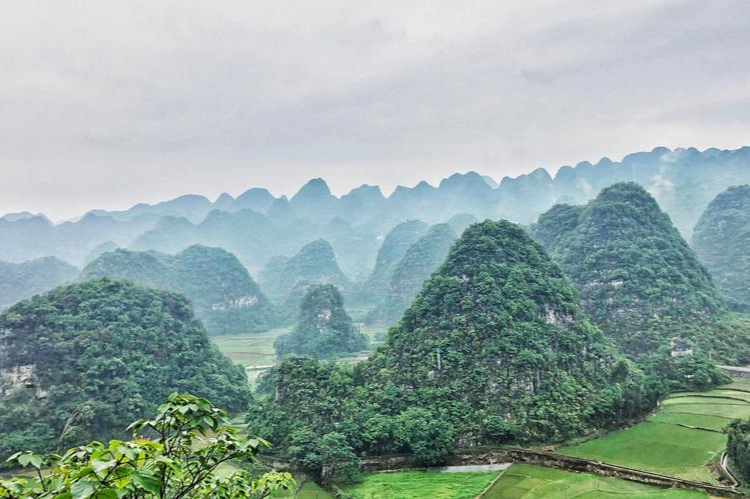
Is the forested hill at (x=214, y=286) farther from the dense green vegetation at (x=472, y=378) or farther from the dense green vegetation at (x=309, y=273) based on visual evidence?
the dense green vegetation at (x=472, y=378)

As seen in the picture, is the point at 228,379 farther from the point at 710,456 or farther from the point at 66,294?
the point at 710,456

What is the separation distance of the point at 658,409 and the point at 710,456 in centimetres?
677

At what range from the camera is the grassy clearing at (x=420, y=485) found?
19906 millimetres

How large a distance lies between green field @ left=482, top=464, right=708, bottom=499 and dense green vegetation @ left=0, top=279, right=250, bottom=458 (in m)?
22.3

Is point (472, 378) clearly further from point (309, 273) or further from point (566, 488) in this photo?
point (309, 273)

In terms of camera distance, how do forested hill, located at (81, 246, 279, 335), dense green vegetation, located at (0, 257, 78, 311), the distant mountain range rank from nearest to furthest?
1. forested hill, located at (81, 246, 279, 335)
2. dense green vegetation, located at (0, 257, 78, 311)
3. the distant mountain range

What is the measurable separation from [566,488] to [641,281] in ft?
80.7

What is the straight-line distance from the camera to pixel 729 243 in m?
63.7

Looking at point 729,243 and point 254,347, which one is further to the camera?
point 254,347

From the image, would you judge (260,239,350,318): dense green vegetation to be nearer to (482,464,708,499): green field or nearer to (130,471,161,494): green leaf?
(482,464,708,499): green field

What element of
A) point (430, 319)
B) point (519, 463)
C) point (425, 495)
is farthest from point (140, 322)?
point (519, 463)

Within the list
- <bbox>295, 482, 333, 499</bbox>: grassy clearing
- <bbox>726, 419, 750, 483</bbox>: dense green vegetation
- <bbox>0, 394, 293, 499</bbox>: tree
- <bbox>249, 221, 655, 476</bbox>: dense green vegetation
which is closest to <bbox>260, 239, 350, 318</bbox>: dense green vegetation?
<bbox>249, 221, 655, 476</bbox>: dense green vegetation

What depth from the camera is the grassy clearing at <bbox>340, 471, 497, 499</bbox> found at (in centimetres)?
1991

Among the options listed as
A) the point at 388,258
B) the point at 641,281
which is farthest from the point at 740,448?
the point at 388,258
